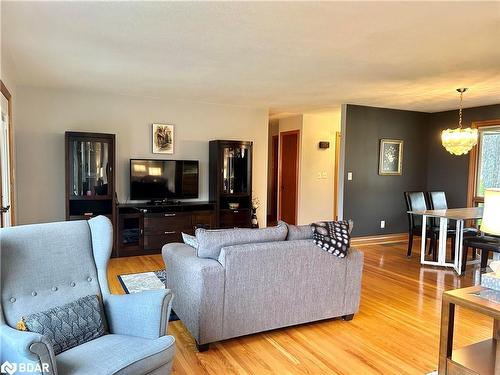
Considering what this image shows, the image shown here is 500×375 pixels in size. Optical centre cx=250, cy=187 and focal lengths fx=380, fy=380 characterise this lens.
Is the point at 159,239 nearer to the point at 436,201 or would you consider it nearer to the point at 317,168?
the point at 317,168

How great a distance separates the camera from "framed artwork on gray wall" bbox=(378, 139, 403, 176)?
681cm

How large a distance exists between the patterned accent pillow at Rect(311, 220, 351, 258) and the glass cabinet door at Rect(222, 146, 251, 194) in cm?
322

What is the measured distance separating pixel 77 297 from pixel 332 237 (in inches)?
74.9

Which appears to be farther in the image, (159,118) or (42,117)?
(159,118)

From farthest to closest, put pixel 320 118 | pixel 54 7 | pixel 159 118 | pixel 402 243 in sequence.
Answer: pixel 320 118 → pixel 402 243 → pixel 159 118 → pixel 54 7

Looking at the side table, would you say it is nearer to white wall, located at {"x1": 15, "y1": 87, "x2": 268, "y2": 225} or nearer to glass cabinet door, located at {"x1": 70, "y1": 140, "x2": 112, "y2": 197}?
glass cabinet door, located at {"x1": 70, "y1": 140, "x2": 112, "y2": 197}

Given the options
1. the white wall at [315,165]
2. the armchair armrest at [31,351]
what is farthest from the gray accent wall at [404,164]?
the armchair armrest at [31,351]

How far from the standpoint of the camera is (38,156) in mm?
5203

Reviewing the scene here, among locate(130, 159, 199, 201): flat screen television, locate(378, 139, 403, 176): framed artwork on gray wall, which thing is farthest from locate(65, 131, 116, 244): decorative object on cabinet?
locate(378, 139, 403, 176): framed artwork on gray wall

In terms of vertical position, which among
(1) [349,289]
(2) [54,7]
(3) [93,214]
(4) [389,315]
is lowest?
(4) [389,315]

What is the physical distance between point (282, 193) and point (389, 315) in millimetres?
5123

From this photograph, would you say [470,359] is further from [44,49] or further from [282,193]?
[282,193]

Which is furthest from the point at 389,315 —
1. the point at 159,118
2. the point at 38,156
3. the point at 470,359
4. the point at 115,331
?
the point at 38,156

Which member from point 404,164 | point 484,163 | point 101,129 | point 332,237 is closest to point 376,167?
point 404,164
